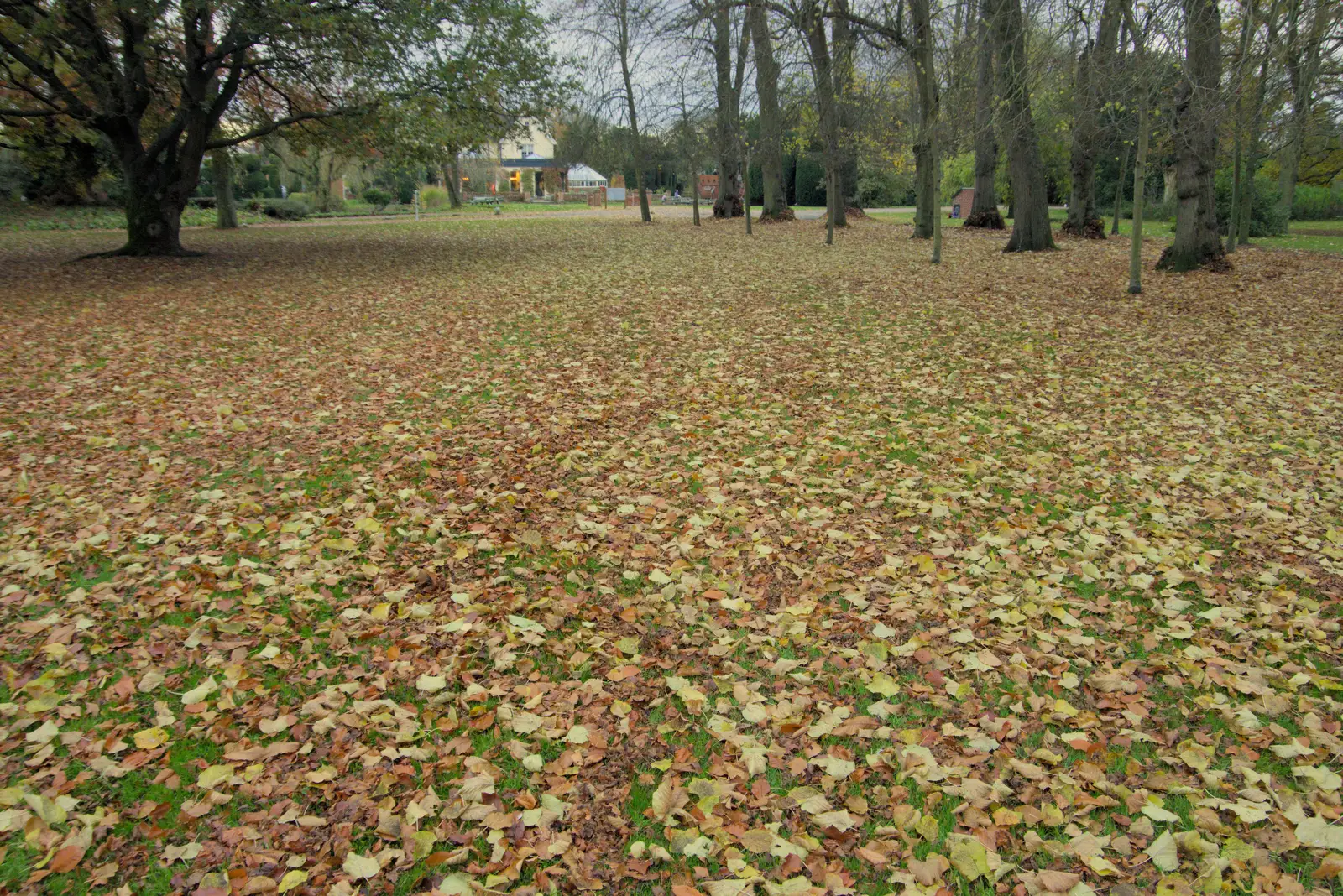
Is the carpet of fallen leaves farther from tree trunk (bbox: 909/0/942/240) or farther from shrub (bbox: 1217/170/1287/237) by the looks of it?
shrub (bbox: 1217/170/1287/237)

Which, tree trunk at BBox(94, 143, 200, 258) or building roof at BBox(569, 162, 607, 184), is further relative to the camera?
building roof at BBox(569, 162, 607, 184)

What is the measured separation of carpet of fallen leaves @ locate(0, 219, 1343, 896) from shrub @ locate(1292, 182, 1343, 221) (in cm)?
2598

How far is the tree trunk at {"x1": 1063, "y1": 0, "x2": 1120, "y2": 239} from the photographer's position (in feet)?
37.4

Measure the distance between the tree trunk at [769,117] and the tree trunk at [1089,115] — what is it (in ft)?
20.0

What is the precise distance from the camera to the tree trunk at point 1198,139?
1072cm

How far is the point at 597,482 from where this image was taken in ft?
18.8

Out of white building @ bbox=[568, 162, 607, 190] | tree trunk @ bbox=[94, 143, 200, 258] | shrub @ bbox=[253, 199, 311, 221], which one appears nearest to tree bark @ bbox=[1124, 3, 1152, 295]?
tree trunk @ bbox=[94, 143, 200, 258]

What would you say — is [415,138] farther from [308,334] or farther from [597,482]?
[597,482]

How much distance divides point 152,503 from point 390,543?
1.87 meters

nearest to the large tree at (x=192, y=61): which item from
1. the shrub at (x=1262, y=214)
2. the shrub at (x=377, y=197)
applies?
the shrub at (x=1262, y=214)

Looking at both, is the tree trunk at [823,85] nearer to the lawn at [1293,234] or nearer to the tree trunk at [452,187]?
the lawn at [1293,234]

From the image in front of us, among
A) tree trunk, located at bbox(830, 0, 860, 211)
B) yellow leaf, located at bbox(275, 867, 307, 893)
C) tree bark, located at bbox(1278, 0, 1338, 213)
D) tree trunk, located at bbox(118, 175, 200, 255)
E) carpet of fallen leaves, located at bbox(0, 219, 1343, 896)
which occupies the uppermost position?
tree trunk, located at bbox(830, 0, 860, 211)

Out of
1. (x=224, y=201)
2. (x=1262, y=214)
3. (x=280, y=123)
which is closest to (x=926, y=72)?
(x=1262, y=214)

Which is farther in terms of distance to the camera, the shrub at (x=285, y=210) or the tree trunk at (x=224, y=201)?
the shrub at (x=285, y=210)
